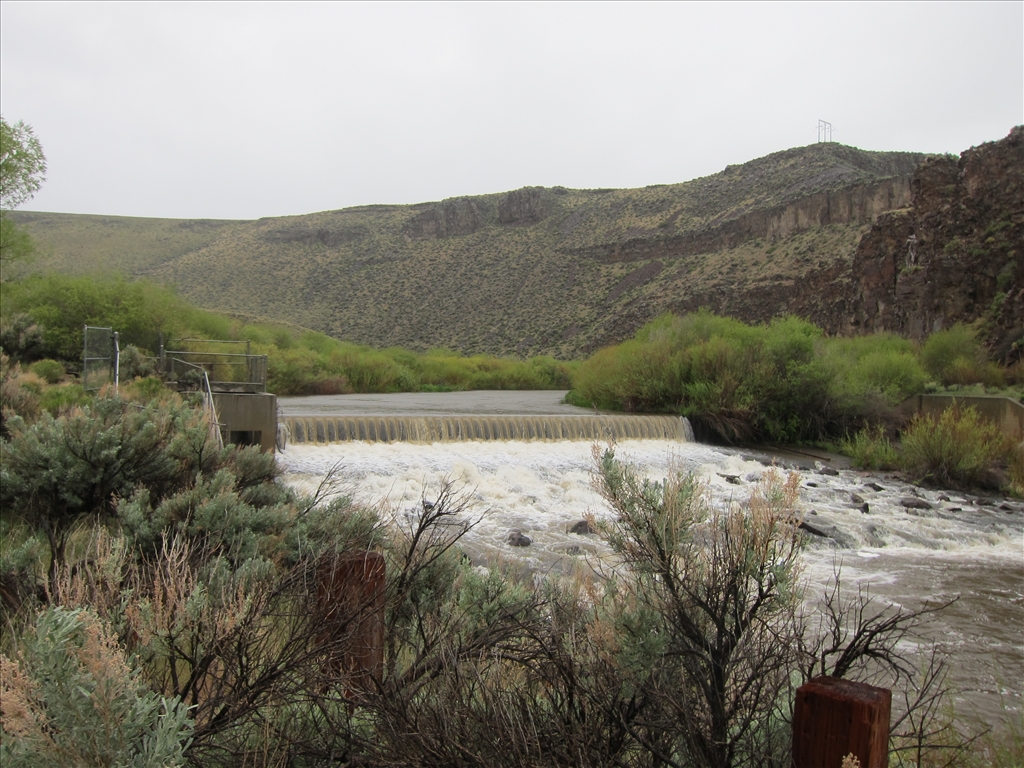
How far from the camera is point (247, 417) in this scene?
43.1 feet

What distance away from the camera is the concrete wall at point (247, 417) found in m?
13.1

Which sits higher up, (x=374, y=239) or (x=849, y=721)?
(x=374, y=239)

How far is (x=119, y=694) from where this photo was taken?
1517mm

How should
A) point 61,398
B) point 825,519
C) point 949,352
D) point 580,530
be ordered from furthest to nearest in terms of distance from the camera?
point 949,352 → point 61,398 → point 825,519 → point 580,530

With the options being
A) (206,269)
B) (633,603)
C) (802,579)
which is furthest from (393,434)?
(206,269)

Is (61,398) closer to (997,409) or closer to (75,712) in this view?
(75,712)

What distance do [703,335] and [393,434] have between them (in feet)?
37.5

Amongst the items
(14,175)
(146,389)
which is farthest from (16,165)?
(146,389)

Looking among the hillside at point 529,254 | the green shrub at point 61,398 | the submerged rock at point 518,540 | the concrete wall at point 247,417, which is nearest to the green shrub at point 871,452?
the submerged rock at point 518,540

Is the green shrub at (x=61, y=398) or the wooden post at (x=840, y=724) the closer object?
the wooden post at (x=840, y=724)

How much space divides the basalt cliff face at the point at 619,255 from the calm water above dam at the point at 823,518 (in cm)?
1583

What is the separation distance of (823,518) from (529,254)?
236ft

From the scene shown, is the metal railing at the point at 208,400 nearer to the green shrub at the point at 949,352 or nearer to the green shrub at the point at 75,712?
the green shrub at the point at 75,712

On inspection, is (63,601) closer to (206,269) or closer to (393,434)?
(393,434)
